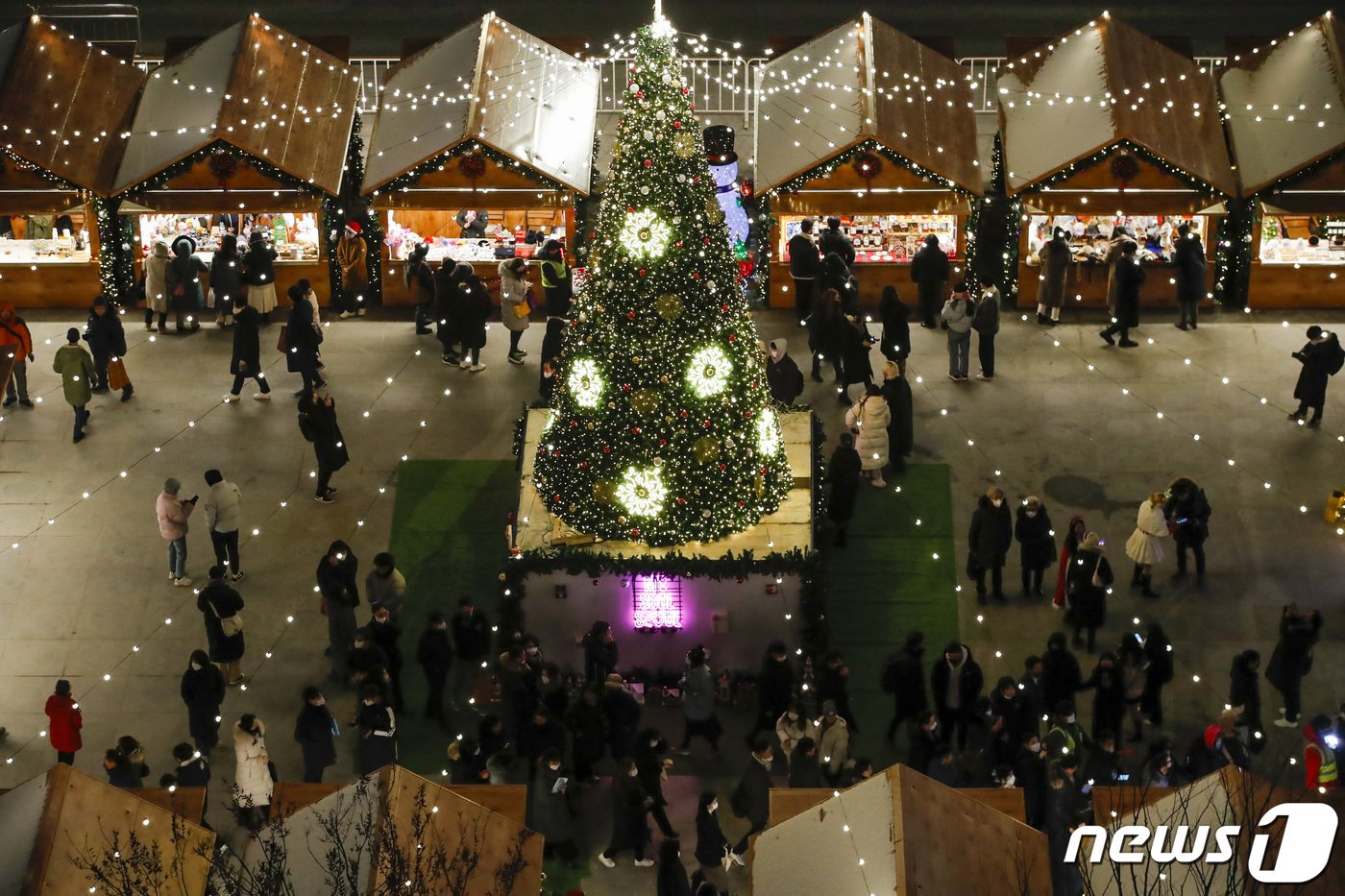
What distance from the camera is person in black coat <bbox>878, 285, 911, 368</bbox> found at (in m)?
24.2

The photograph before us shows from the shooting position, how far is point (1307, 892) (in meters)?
14.9

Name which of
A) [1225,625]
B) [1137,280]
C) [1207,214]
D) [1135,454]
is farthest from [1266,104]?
[1225,625]

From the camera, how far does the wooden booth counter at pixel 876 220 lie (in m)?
26.1

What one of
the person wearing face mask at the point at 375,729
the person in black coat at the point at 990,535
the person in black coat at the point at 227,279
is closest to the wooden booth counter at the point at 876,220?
the person in black coat at the point at 990,535

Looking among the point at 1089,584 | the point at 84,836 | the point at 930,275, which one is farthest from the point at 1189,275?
the point at 84,836

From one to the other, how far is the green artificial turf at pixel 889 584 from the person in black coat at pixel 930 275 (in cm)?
338

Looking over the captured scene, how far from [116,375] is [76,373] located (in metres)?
0.91

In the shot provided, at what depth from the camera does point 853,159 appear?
2597cm

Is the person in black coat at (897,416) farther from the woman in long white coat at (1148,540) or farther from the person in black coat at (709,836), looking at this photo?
the person in black coat at (709,836)

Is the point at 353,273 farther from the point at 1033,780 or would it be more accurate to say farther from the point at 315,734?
the point at 1033,780

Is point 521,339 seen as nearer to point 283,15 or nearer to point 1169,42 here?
point 1169,42

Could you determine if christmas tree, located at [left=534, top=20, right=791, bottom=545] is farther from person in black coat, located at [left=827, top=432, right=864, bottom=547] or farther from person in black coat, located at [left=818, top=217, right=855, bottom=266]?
person in black coat, located at [left=818, top=217, right=855, bottom=266]

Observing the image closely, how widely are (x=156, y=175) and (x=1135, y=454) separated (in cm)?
1168

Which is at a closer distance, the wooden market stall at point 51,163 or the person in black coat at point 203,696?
the person in black coat at point 203,696
